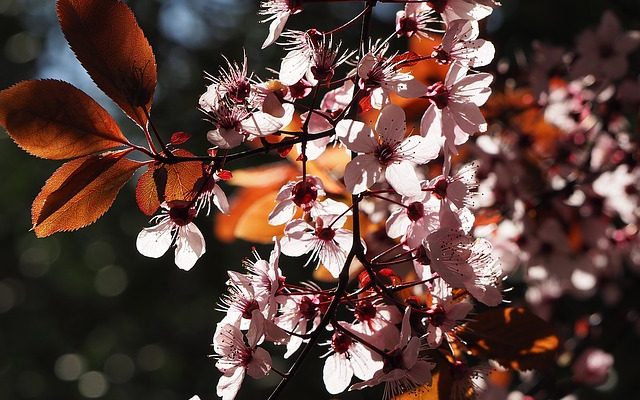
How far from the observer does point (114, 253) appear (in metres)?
3.86

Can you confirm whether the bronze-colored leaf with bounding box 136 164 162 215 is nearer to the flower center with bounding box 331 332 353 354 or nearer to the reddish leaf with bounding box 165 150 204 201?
the reddish leaf with bounding box 165 150 204 201

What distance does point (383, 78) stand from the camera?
0.62m

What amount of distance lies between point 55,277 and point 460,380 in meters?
3.58

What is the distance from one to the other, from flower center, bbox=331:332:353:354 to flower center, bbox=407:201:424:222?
12 cm

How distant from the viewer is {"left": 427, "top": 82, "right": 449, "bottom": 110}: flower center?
663mm

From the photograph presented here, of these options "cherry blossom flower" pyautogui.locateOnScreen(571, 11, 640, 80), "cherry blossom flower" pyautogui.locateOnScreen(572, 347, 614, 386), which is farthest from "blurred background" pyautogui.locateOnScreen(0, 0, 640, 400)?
"cherry blossom flower" pyautogui.locateOnScreen(571, 11, 640, 80)

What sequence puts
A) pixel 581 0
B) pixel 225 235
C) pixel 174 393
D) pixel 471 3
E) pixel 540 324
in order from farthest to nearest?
pixel 174 393, pixel 581 0, pixel 225 235, pixel 540 324, pixel 471 3

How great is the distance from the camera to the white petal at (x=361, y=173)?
2.05 ft

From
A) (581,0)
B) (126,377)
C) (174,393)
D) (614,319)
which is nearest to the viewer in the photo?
(614,319)

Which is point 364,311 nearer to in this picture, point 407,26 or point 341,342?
point 341,342

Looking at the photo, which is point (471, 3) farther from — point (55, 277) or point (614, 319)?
point (55, 277)

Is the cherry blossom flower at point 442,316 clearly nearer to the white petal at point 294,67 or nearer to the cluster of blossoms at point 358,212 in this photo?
the cluster of blossoms at point 358,212

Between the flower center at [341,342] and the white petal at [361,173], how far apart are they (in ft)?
0.44

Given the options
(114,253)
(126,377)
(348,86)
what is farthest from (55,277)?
(348,86)
